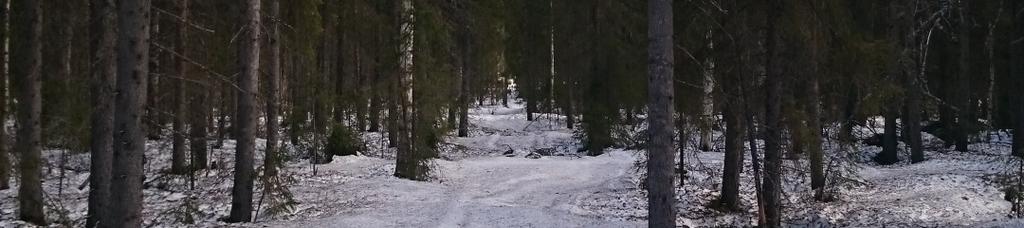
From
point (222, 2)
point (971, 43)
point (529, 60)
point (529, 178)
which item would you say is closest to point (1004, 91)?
point (971, 43)

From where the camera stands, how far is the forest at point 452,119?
9.09m

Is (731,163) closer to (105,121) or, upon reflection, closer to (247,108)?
(247,108)

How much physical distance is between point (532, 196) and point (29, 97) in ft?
26.8

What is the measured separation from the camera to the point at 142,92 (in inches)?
261

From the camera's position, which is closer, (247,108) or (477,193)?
(247,108)

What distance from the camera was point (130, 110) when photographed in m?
6.59

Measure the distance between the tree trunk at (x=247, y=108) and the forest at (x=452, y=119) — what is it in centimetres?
3

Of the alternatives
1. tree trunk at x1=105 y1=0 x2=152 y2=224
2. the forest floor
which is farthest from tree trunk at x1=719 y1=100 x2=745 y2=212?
tree trunk at x1=105 y1=0 x2=152 y2=224

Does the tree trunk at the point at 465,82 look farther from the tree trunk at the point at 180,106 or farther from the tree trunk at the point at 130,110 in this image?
the tree trunk at the point at 130,110

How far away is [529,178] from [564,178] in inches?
31.1

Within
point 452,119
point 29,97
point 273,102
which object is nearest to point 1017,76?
point 452,119

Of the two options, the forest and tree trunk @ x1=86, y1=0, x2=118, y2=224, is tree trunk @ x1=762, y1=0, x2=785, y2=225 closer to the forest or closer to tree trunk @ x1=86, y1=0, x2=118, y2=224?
the forest

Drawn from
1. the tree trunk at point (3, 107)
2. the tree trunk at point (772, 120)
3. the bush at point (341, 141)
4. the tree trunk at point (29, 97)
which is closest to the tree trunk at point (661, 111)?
the tree trunk at point (772, 120)

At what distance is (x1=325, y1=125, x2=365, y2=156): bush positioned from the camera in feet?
58.0
